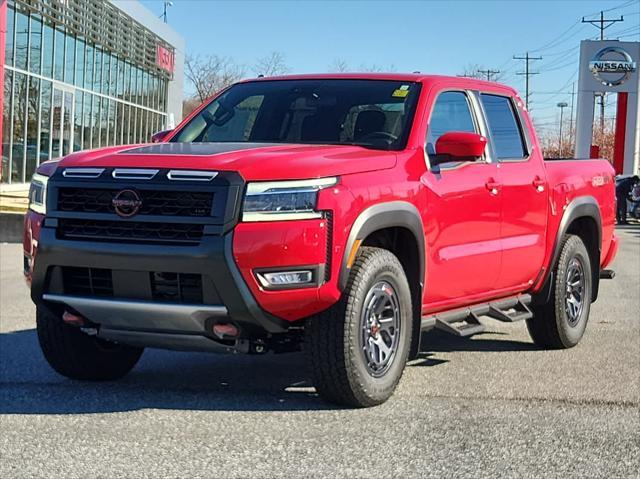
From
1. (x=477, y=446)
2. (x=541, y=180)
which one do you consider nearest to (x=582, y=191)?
(x=541, y=180)

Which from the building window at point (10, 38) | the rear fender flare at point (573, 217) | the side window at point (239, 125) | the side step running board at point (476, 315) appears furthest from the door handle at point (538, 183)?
the building window at point (10, 38)

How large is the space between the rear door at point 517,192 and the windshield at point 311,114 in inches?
36.8

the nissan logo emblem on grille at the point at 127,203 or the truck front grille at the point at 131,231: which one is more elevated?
the nissan logo emblem on grille at the point at 127,203

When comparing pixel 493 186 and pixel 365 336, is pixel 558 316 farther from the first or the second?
pixel 365 336

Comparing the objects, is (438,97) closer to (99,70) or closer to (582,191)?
(582,191)

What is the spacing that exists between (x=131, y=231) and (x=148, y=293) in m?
0.32

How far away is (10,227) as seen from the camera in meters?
16.5

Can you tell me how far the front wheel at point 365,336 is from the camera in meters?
4.94

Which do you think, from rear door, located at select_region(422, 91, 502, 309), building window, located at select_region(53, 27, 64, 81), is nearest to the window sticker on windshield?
rear door, located at select_region(422, 91, 502, 309)

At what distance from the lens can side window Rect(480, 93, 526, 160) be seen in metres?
6.76

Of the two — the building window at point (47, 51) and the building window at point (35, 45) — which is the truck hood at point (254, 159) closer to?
the building window at point (35, 45)

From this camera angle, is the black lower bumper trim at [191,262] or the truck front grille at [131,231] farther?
the truck front grille at [131,231]

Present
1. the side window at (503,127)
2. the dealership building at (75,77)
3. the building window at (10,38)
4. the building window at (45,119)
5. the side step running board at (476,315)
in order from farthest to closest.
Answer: the building window at (45,119)
the dealership building at (75,77)
the building window at (10,38)
the side window at (503,127)
the side step running board at (476,315)

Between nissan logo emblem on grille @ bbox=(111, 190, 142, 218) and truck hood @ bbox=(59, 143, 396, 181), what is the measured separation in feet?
A: 0.52
